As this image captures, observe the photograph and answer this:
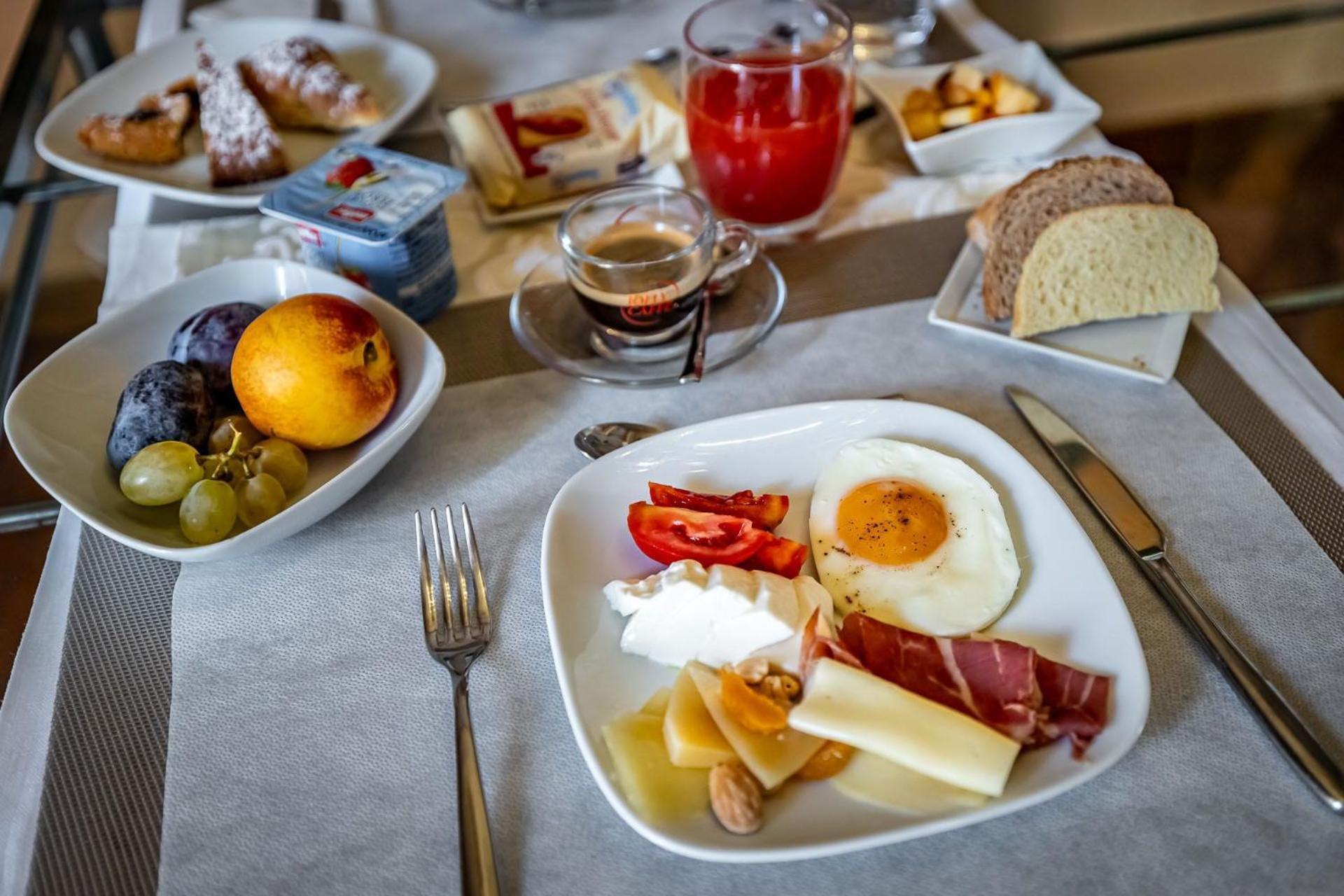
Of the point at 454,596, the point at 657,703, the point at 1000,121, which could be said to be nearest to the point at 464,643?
the point at 454,596

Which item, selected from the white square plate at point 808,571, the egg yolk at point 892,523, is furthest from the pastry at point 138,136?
the egg yolk at point 892,523

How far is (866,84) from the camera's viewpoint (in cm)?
167

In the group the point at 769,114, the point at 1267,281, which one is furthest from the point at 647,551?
the point at 1267,281

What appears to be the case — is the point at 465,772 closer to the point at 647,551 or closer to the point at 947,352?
the point at 647,551

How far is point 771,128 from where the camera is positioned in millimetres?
1435

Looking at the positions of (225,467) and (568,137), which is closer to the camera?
(225,467)

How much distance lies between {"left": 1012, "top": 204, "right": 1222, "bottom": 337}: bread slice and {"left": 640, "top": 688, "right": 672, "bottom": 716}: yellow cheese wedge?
0.68 metres

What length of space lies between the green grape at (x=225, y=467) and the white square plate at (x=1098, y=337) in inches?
33.5

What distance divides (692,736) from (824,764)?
0.36 feet

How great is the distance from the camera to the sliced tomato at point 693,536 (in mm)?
999

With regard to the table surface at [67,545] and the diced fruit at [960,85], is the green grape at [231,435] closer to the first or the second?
the table surface at [67,545]

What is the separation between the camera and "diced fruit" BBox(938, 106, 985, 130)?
1.59 metres

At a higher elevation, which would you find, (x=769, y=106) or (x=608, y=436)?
(x=769, y=106)

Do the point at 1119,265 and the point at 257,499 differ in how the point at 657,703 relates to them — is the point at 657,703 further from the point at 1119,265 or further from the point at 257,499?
the point at 1119,265
